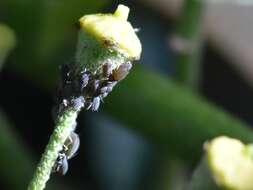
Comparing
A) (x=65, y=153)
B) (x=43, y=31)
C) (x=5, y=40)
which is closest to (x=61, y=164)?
(x=65, y=153)

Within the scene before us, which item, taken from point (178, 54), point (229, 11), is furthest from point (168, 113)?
point (229, 11)

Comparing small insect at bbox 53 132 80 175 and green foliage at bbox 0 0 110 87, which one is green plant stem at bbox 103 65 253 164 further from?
small insect at bbox 53 132 80 175

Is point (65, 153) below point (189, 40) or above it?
above

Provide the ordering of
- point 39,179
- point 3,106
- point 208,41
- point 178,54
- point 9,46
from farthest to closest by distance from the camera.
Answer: point 208,41 → point 3,106 → point 178,54 → point 9,46 → point 39,179

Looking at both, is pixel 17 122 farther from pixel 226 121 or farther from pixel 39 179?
pixel 39 179

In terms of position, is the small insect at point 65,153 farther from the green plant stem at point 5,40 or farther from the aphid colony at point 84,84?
the green plant stem at point 5,40

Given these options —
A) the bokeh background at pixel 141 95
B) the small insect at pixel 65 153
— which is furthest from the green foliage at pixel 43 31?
the small insect at pixel 65 153

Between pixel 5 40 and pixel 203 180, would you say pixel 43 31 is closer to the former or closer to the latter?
pixel 5 40
